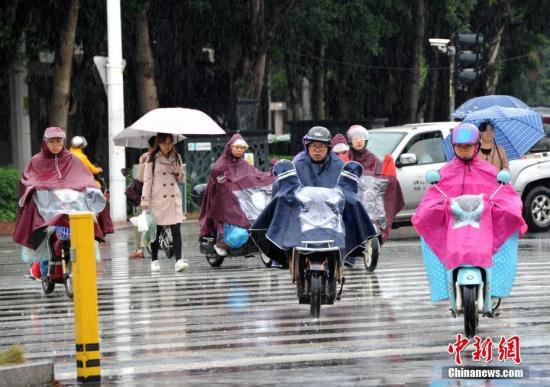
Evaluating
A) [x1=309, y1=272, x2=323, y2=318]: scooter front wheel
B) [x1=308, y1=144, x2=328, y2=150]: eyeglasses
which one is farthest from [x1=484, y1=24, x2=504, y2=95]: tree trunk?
[x1=309, y1=272, x2=323, y2=318]: scooter front wheel

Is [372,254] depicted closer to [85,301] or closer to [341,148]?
[341,148]

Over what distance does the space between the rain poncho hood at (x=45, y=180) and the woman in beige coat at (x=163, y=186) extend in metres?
2.39

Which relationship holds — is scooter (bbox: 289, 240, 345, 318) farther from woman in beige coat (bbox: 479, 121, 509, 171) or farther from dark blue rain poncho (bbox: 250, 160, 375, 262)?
woman in beige coat (bbox: 479, 121, 509, 171)

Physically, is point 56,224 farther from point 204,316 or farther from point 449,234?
point 449,234

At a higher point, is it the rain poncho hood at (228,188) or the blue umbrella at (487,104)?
the blue umbrella at (487,104)

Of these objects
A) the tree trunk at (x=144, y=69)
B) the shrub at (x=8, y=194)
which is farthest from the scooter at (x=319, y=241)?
the tree trunk at (x=144, y=69)

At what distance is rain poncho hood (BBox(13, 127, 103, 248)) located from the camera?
1484 cm

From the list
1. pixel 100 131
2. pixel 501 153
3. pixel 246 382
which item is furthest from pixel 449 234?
pixel 100 131

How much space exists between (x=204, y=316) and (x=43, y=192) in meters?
3.08

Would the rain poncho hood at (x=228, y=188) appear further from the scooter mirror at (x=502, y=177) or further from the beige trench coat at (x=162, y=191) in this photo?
the scooter mirror at (x=502, y=177)

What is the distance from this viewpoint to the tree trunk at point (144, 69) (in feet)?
106

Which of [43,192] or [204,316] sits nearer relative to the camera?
[204,316]

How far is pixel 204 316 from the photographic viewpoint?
12539mm

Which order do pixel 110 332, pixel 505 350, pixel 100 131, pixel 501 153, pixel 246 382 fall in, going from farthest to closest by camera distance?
pixel 100 131, pixel 501 153, pixel 110 332, pixel 505 350, pixel 246 382
